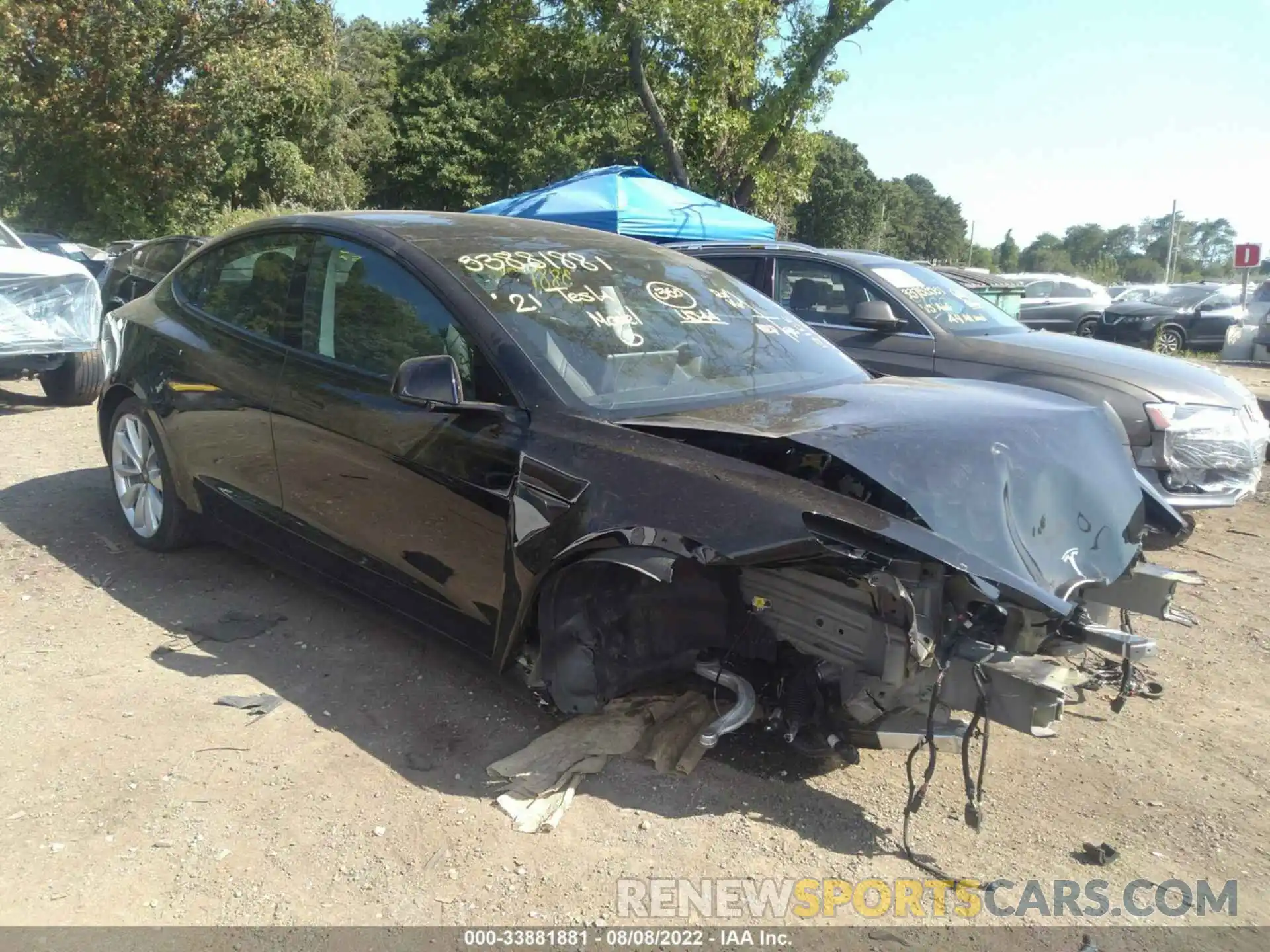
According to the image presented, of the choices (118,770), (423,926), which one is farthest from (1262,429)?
(118,770)

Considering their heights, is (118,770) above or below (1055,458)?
below

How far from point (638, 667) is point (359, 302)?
5.82 feet

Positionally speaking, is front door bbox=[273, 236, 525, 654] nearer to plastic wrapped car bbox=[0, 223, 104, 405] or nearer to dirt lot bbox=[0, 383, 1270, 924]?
dirt lot bbox=[0, 383, 1270, 924]

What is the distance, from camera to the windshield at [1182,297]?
19.5 metres

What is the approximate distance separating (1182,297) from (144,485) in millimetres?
20007

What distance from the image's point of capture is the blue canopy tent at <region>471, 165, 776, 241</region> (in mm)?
10266

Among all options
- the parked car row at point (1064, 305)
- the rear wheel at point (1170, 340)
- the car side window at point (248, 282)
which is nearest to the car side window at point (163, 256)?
the car side window at point (248, 282)

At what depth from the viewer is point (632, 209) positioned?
10328mm

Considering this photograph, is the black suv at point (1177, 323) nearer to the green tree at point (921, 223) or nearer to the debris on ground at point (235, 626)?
the debris on ground at point (235, 626)

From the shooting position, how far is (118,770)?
10.4 feet

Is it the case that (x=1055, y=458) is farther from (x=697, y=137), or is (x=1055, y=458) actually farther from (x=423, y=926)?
(x=697, y=137)

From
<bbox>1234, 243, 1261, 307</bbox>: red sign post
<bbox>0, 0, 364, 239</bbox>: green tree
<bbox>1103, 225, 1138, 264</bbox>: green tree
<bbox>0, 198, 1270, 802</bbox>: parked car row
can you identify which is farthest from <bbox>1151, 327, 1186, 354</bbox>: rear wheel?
<bbox>1103, 225, 1138, 264</bbox>: green tree

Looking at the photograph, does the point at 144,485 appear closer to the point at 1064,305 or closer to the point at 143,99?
the point at 1064,305

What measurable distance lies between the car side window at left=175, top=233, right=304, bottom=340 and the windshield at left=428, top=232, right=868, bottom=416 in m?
0.89
